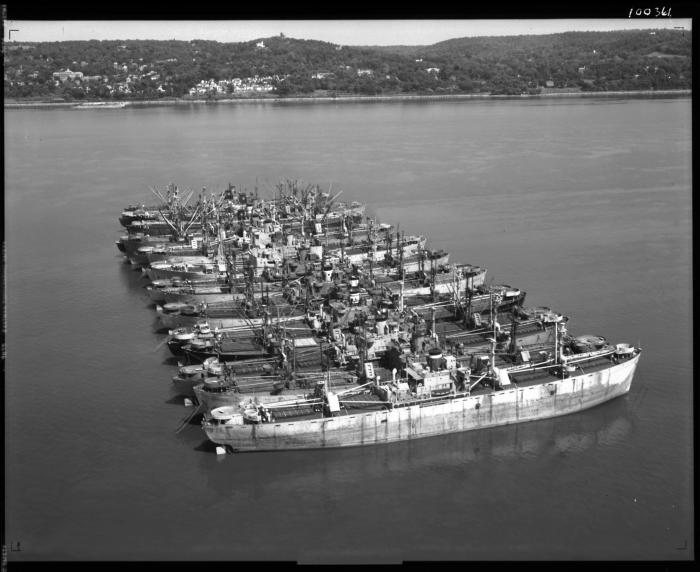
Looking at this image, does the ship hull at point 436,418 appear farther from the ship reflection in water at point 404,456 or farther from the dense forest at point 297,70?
the dense forest at point 297,70

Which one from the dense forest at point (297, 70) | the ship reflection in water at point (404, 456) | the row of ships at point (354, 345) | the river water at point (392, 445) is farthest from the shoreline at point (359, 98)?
the ship reflection in water at point (404, 456)

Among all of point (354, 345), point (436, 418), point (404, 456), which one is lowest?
point (404, 456)

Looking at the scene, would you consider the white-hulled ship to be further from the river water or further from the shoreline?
the shoreline

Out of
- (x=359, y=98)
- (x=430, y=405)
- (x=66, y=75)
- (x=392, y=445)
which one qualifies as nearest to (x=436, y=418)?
(x=430, y=405)

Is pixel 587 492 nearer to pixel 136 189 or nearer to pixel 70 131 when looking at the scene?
pixel 136 189

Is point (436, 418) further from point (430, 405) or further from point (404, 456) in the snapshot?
point (404, 456)

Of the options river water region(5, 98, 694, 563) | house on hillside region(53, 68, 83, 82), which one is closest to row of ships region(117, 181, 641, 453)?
river water region(5, 98, 694, 563)

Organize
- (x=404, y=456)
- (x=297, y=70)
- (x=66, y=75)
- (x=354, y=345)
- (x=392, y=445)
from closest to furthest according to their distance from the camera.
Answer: (x=404, y=456), (x=392, y=445), (x=354, y=345), (x=66, y=75), (x=297, y=70)
